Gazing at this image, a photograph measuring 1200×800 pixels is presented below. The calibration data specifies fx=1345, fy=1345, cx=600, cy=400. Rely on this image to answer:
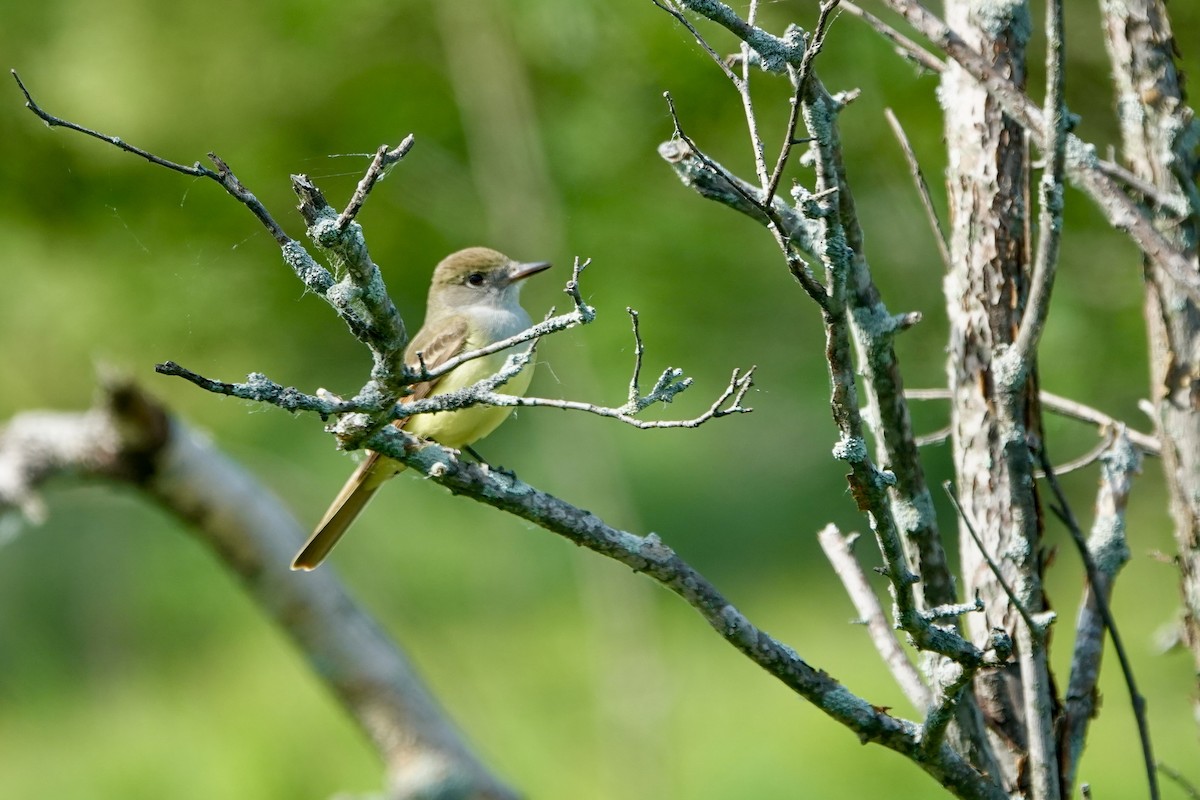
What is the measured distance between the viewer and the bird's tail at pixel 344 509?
12.4 feet

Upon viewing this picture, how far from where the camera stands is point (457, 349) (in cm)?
415

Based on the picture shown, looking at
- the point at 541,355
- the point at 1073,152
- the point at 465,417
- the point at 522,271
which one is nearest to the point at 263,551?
the point at 465,417

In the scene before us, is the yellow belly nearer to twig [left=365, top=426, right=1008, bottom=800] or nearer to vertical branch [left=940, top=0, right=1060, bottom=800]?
vertical branch [left=940, top=0, right=1060, bottom=800]

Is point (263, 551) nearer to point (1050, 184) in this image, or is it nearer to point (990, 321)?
point (990, 321)

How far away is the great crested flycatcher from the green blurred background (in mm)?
352

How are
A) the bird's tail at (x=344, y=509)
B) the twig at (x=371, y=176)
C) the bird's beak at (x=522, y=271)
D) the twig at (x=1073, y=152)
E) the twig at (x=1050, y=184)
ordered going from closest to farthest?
the twig at (x=371, y=176)
the twig at (x=1050, y=184)
the twig at (x=1073, y=152)
the bird's tail at (x=344, y=509)
the bird's beak at (x=522, y=271)

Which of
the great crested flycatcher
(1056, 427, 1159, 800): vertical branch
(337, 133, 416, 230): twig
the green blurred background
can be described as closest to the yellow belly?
the great crested flycatcher

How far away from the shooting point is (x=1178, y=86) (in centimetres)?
251

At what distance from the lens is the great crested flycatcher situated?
12.5 feet

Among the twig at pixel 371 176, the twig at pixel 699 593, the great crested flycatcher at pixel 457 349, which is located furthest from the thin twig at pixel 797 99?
the great crested flycatcher at pixel 457 349

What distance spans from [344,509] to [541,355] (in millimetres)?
1124

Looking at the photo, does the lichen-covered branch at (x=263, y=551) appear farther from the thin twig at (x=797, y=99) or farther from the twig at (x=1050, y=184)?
the thin twig at (x=797, y=99)

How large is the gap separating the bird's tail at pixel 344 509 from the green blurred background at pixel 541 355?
2.60 feet

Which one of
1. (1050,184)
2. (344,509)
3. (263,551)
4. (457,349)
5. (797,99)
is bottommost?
(797,99)
